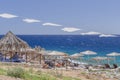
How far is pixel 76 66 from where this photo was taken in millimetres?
36719

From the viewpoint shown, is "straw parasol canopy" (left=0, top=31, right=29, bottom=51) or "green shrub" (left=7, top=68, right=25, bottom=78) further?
"straw parasol canopy" (left=0, top=31, right=29, bottom=51)

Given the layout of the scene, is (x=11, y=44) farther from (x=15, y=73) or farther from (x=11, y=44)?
(x=15, y=73)

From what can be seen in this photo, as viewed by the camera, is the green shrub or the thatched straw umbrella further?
the thatched straw umbrella

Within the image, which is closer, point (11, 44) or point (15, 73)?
point (15, 73)

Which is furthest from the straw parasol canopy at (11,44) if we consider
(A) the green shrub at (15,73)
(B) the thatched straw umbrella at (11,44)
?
(A) the green shrub at (15,73)

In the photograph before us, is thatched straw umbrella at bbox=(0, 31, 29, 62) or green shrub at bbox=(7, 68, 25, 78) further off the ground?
thatched straw umbrella at bbox=(0, 31, 29, 62)

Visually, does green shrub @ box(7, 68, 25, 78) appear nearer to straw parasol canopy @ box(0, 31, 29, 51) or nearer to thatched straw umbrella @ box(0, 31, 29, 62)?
thatched straw umbrella @ box(0, 31, 29, 62)

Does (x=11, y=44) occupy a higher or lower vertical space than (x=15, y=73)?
higher

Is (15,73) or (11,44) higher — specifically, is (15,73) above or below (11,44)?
below

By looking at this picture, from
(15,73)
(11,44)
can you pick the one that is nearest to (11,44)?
(11,44)

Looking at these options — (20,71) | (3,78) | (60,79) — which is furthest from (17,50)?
(3,78)

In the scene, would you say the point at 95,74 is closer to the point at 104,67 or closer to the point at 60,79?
the point at 104,67

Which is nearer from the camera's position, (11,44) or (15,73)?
(15,73)

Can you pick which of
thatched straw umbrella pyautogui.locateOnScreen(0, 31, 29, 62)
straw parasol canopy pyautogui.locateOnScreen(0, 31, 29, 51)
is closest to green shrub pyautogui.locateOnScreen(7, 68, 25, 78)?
thatched straw umbrella pyautogui.locateOnScreen(0, 31, 29, 62)
